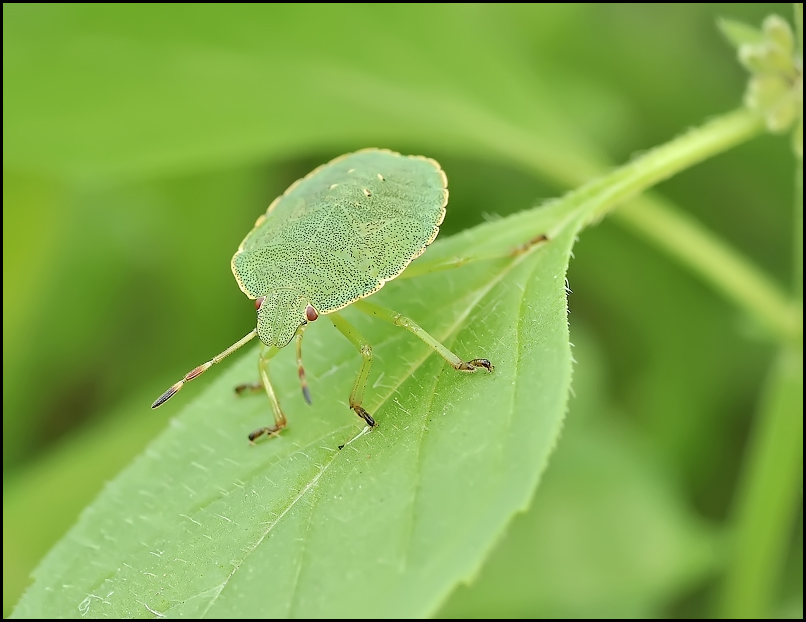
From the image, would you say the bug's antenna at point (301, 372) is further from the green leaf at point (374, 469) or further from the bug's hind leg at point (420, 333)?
the bug's hind leg at point (420, 333)

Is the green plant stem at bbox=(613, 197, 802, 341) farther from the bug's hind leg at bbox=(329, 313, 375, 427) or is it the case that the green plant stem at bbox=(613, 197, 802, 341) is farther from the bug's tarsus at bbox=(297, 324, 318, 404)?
the bug's tarsus at bbox=(297, 324, 318, 404)

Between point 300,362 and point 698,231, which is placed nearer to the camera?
point 300,362

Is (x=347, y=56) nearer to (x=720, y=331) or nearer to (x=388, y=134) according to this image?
(x=388, y=134)

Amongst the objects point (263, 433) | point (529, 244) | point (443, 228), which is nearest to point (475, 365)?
point (529, 244)

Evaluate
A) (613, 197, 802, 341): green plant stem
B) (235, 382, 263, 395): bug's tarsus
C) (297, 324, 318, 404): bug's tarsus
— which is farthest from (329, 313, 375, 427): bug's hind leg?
(613, 197, 802, 341): green plant stem

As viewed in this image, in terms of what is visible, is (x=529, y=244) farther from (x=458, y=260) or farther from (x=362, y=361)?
(x=362, y=361)

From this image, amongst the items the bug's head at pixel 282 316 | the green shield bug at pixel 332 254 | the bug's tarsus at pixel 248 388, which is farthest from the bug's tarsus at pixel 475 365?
the bug's tarsus at pixel 248 388

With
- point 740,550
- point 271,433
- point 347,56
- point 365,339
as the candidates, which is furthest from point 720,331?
point 271,433
